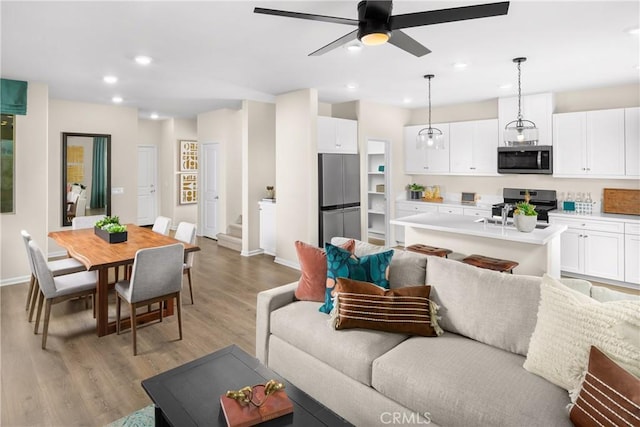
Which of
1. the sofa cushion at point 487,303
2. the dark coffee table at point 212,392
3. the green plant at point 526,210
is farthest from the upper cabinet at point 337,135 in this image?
the dark coffee table at point 212,392

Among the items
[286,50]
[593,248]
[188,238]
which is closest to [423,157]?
[593,248]

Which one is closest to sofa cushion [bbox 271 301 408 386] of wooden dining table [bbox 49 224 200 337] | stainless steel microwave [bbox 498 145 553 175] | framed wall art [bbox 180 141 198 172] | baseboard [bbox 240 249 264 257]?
wooden dining table [bbox 49 224 200 337]

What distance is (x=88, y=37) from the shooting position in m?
3.27

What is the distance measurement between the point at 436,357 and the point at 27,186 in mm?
5404

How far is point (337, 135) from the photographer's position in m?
5.93

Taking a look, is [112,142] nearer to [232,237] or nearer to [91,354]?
[232,237]

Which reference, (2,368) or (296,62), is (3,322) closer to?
(2,368)

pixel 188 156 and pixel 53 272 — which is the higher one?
pixel 188 156

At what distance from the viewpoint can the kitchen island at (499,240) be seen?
366 cm

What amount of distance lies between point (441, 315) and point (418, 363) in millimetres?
511

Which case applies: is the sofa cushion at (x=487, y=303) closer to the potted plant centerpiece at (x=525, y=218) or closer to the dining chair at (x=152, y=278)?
the potted plant centerpiece at (x=525, y=218)

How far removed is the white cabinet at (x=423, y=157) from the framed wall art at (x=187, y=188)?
5.02 m

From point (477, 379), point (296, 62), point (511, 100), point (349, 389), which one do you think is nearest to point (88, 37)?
point (296, 62)

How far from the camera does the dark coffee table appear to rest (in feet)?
5.16
